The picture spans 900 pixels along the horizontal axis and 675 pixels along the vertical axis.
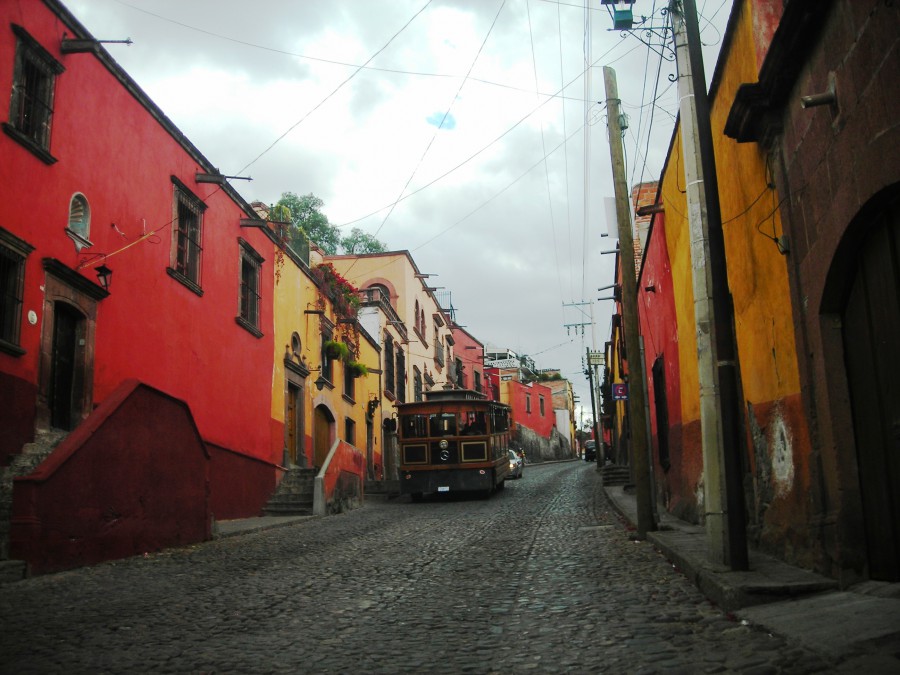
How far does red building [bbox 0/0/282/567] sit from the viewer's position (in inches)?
384

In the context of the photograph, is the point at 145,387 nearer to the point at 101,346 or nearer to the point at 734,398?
the point at 101,346

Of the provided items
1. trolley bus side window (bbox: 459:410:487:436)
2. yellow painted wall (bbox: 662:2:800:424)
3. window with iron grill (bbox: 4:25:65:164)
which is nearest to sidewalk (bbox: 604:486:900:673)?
yellow painted wall (bbox: 662:2:800:424)

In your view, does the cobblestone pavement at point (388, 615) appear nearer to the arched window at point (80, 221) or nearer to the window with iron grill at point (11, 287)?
the window with iron grill at point (11, 287)

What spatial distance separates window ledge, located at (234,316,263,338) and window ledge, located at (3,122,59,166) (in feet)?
21.9

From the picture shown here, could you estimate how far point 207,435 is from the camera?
15.2 meters

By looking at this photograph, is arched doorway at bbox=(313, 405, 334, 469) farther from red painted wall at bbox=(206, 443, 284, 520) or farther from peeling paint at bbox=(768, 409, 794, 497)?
peeling paint at bbox=(768, 409, 794, 497)

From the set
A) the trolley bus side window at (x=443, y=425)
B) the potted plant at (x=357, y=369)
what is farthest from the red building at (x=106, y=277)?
the potted plant at (x=357, y=369)

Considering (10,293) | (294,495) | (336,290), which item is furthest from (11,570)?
(336,290)

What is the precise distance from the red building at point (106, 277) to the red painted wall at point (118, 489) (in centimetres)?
4

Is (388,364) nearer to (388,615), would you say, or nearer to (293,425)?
(293,425)

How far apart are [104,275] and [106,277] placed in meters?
0.11

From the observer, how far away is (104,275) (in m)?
11.7

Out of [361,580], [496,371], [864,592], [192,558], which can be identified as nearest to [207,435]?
[192,558]

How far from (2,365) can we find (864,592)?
919 cm
